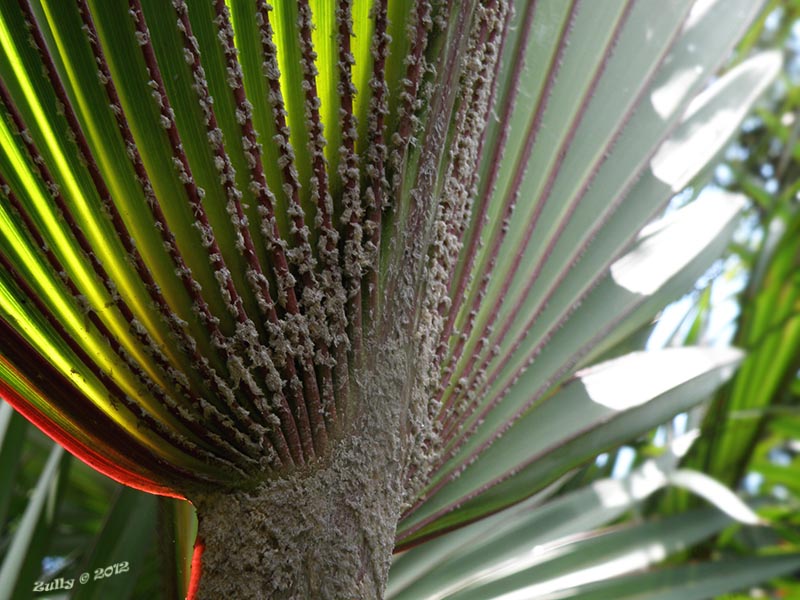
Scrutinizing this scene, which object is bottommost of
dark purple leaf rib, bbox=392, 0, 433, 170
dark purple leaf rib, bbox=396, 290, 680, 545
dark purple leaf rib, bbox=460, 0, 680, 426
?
dark purple leaf rib, bbox=396, 290, 680, 545

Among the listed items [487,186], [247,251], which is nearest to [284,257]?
[247,251]

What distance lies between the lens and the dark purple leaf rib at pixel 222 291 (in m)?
0.31

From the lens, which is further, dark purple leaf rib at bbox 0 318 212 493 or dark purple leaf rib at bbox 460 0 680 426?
dark purple leaf rib at bbox 460 0 680 426

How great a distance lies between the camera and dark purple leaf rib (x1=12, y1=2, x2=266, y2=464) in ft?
0.99

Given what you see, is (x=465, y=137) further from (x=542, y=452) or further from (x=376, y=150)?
(x=542, y=452)

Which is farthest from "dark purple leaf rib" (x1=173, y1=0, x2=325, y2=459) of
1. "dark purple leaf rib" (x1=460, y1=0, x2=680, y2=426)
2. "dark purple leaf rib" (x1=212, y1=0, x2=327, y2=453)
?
"dark purple leaf rib" (x1=460, y1=0, x2=680, y2=426)

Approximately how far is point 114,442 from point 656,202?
37cm

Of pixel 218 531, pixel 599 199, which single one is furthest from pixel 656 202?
pixel 218 531

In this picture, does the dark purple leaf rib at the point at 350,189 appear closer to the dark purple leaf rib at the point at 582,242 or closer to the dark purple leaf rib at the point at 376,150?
the dark purple leaf rib at the point at 376,150

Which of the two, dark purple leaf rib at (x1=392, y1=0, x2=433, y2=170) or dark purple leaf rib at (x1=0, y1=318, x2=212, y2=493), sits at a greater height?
dark purple leaf rib at (x1=392, y1=0, x2=433, y2=170)

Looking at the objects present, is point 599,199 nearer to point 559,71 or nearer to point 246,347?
point 559,71

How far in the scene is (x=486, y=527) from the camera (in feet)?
1.94

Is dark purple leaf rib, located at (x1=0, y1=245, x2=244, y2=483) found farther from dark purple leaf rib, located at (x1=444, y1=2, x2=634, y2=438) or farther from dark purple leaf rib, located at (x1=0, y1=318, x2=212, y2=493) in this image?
dark purple leaf rib, located at (x1=444, y1=2, x2=634, y2=438)

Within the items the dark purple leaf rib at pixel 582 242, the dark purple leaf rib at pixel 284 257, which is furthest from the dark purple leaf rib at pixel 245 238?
the dark purple leaf rib at pixel 582 242
